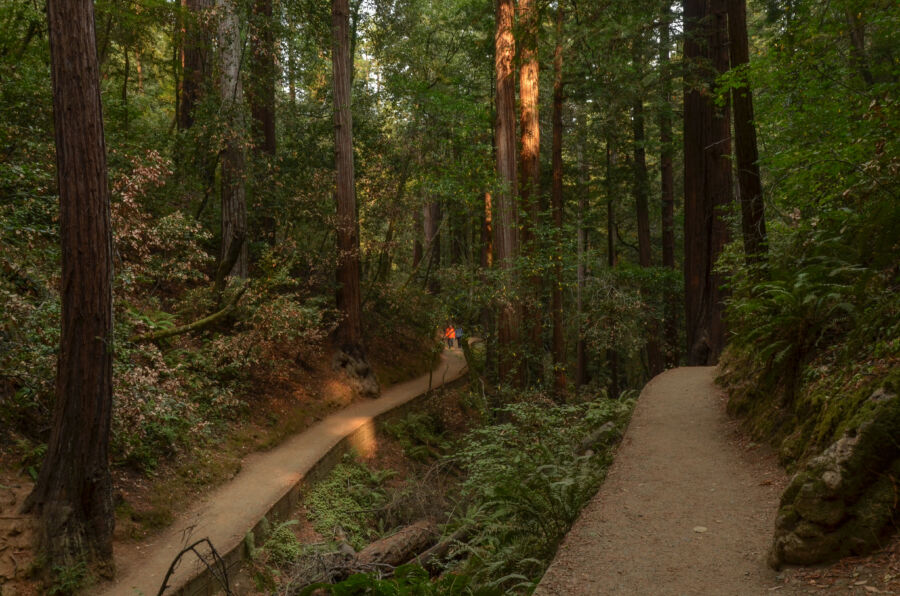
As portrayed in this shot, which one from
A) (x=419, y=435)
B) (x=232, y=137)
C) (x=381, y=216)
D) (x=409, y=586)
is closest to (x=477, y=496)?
(x=409, y=586)

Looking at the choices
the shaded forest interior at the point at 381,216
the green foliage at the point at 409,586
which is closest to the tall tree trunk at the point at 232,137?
the shaded forest interior at the point at 381,216

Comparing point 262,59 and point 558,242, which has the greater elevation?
point 262,59

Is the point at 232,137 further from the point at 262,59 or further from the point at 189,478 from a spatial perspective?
the point at 189,478

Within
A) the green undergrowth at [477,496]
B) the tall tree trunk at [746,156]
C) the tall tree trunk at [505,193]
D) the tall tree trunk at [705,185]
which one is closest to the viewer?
the green undergrowth at [477,496]

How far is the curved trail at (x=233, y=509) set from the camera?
6570 millimetres

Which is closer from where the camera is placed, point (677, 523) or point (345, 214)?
point (677, 523)

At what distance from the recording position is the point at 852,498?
318 centimetres

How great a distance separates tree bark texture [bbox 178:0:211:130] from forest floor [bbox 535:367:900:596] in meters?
12.6

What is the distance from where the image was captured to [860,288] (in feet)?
16.5

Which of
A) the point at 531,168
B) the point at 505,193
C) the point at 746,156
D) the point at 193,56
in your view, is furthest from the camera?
the point at 193,56

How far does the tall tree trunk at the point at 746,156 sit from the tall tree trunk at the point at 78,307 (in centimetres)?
827

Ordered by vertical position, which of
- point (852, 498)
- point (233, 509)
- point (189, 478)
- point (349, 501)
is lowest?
point (349, 501)

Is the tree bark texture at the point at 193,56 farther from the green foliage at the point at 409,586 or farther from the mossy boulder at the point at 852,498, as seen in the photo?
the mossy boulder at the point at 852,498

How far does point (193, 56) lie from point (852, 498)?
56.9 ft
